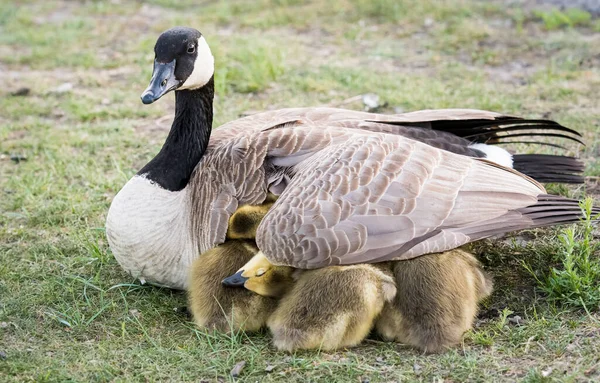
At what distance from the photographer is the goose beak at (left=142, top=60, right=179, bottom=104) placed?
13.3ft

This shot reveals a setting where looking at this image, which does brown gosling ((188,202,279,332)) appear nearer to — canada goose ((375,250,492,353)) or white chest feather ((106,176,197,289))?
white chest feather ((106,176,197,289))

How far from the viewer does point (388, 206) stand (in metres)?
3.68

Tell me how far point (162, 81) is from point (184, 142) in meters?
0.40

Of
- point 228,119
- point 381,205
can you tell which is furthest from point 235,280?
point 228,119

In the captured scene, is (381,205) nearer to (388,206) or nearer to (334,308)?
(388,206)

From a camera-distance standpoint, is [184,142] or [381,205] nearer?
[381,205]

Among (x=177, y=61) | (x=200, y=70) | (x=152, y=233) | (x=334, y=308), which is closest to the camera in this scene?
(x=334, y=308)

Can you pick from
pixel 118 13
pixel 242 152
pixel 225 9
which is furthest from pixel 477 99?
pixel 118 13

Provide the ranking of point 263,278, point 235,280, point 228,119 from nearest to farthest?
point 235,280 < point 263,278 < point 228,119

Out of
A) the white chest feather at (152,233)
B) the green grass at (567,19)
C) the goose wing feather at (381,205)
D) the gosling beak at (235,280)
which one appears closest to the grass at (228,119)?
the green grass at (567,19)

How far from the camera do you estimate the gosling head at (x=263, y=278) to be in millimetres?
3658

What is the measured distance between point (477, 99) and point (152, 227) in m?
3.54

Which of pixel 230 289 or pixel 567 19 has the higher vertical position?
pixel 567 19

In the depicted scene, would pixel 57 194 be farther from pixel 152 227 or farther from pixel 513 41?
pixel 513 41
